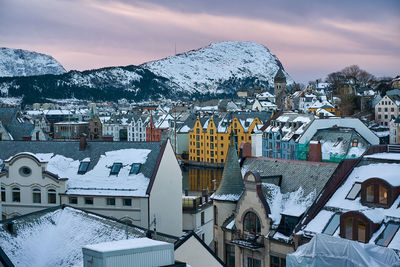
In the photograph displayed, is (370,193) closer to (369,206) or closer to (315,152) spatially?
(369,206)

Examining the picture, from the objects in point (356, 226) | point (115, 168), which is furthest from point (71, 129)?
point (356, 226)

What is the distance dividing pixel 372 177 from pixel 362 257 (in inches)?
212

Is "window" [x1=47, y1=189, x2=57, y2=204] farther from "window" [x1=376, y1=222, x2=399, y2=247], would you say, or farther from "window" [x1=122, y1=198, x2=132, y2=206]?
"window" [x1=376, y1=222, x2=399, y2=247]

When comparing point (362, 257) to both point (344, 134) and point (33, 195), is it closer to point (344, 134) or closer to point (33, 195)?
point (33, 195)

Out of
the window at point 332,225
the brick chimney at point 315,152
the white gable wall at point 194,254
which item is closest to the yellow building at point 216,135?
the brick chimney at point 315,152

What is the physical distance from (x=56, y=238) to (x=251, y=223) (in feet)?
36.6

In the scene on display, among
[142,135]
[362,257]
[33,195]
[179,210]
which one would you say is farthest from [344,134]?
[142,135]

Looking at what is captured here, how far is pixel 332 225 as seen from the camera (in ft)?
83.5

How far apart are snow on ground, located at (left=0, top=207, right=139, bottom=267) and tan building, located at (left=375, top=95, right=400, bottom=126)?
340 feet

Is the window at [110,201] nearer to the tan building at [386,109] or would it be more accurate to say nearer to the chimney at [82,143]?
the chimney at [82,143]

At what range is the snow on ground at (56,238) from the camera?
20734 mm

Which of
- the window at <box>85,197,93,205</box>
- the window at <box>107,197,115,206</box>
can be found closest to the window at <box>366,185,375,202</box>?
the window at <box>107,197,115,206</box>

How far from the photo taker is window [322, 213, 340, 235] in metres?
25.1

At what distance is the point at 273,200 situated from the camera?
28.8 metres
